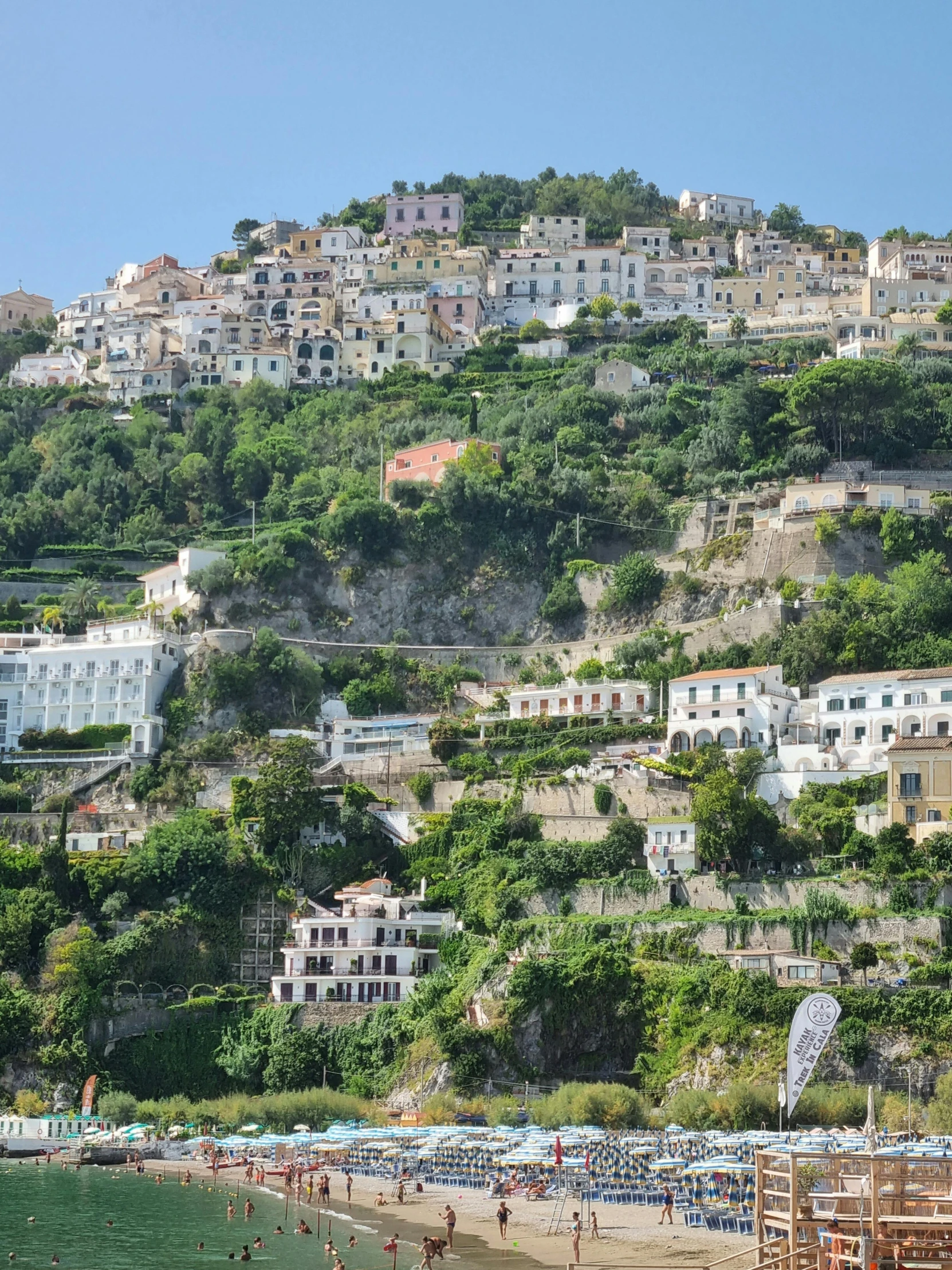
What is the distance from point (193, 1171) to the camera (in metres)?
53.0

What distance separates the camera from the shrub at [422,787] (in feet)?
221

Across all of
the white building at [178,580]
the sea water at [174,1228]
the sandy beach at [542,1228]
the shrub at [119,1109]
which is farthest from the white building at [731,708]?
the sea water at [174,1228]

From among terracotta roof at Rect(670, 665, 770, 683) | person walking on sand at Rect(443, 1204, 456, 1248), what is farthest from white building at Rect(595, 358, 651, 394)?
person walking on sand at Rect(443, 1204, 456, 1248)

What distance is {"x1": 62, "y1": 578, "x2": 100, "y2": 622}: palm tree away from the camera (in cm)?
8106

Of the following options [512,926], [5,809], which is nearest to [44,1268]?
[512,926]

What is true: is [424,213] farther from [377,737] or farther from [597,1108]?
[597,1108]

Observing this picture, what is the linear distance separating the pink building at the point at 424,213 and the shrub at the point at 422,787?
61186mm

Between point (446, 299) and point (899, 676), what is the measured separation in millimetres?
51256

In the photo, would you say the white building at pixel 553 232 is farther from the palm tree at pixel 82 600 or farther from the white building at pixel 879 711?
the white building at pixel 879 711

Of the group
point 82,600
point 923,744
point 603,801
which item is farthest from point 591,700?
point 82,600

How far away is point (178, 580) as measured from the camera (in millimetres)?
79125

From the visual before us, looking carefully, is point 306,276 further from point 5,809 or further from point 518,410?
point 5,809

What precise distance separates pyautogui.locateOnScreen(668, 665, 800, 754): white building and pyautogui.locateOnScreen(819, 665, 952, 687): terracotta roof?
163 cm

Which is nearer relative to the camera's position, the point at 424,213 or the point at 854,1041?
the point at 854,1041
